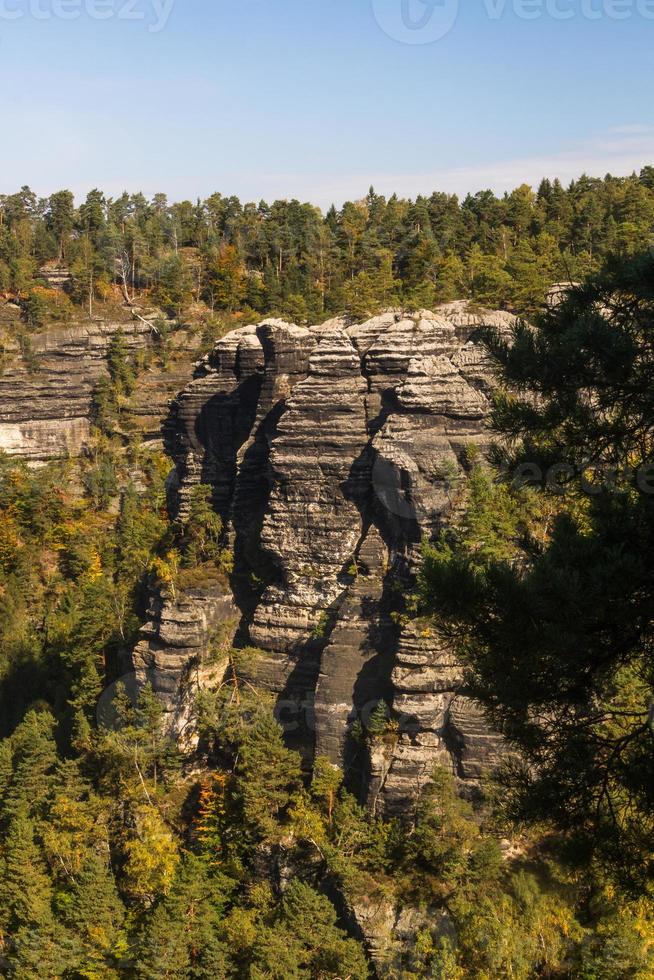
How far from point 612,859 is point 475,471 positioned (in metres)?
18.4

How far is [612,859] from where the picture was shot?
374 inches

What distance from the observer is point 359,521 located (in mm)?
30000

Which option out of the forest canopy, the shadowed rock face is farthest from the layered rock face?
the shadowed rock face

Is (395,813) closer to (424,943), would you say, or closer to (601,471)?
(424,943)

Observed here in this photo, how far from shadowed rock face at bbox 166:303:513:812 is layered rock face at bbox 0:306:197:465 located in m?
23.9

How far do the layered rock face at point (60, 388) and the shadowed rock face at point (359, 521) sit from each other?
23.9 m

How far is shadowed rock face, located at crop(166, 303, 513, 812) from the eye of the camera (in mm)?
26047

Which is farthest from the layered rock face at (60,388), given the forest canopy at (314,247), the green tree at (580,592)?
the green tree at (580,592)

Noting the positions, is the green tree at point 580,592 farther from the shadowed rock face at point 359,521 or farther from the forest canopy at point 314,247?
the forest canopy at point 314,247

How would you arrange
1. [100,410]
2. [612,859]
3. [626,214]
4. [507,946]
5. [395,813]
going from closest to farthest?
[612,859]
[507,946]
[395,813]
[626,214]
[100,410]

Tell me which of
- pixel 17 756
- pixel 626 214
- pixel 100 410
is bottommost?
pixel 17 756

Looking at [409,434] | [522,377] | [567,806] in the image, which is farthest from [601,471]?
[409,434]

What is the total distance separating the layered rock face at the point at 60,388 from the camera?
182ft

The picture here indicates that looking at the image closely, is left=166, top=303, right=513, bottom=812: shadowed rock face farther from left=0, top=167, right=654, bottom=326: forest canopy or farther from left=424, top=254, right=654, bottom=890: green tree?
left=424, top=254, right=654, bottom=890: green tree
